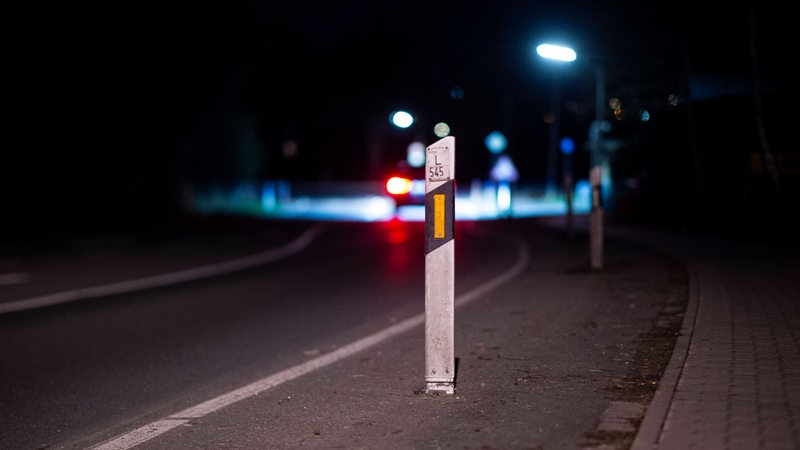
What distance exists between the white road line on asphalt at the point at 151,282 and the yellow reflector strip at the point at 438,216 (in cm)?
793

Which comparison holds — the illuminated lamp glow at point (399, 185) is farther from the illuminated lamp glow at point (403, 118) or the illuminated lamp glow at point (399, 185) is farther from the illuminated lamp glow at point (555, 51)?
the illuminated lamp glow at point (403, 118)

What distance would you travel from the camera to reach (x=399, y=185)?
3534cm

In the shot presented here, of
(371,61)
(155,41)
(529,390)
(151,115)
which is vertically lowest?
(529,390)

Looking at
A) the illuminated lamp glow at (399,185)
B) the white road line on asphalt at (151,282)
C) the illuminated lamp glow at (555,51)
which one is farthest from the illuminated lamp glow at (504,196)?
the illuminated lamp glow at (555,51)

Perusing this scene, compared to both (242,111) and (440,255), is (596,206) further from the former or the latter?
(242,111)

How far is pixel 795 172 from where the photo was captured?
66.3 ft

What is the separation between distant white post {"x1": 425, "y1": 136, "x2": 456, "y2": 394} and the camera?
20.4 feet

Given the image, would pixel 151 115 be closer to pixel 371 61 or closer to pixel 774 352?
pixel 774 352

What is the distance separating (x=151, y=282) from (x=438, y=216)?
31.5 ft

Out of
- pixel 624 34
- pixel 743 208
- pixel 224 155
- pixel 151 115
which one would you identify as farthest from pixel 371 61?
pixel 743 208

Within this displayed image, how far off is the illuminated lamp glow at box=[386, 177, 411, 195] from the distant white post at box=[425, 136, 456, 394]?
95.1 feet

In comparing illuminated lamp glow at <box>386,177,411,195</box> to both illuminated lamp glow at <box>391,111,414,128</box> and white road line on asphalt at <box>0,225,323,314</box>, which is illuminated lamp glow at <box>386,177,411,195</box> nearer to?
white road line on asphalt at <box>0,225,323,314</box>

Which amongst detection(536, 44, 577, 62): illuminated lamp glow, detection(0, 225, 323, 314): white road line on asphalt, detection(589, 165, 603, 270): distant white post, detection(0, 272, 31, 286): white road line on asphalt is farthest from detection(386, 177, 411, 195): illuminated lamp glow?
detection(536, 44, 577, 62): illuminated lamp glow

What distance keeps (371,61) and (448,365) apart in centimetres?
7021
